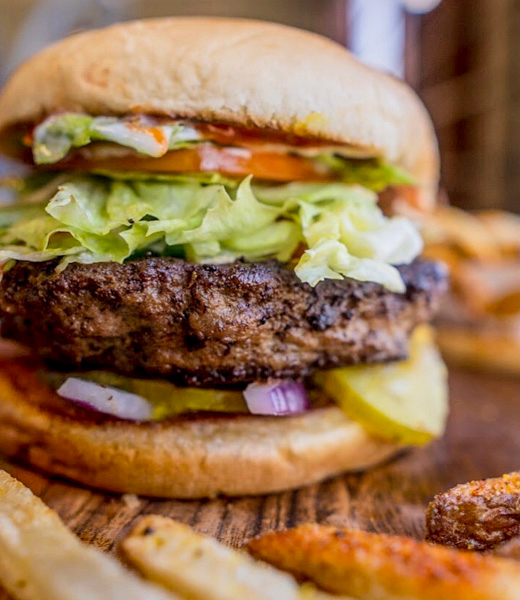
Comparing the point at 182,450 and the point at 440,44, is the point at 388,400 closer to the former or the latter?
the point at 182,450

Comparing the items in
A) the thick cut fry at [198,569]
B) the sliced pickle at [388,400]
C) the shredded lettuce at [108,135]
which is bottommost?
the sliced pickle at [388,400]

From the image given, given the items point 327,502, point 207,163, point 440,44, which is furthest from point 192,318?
point 440,44

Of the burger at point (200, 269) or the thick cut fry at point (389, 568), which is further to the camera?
the burger at point (200, 269)

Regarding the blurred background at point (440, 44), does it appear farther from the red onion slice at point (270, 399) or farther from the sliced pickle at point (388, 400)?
the red onion slice at point (270, 399)

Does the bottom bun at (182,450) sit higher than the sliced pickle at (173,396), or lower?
lower

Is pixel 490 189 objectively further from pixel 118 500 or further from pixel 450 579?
pixel 450 579

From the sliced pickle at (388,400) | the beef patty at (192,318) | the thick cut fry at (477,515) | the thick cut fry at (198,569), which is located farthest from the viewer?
the sliced pickle at (388,400)

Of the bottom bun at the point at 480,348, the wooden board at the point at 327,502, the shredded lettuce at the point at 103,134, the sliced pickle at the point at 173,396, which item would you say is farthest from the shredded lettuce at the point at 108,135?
the bottom bun at the point at 480,348
